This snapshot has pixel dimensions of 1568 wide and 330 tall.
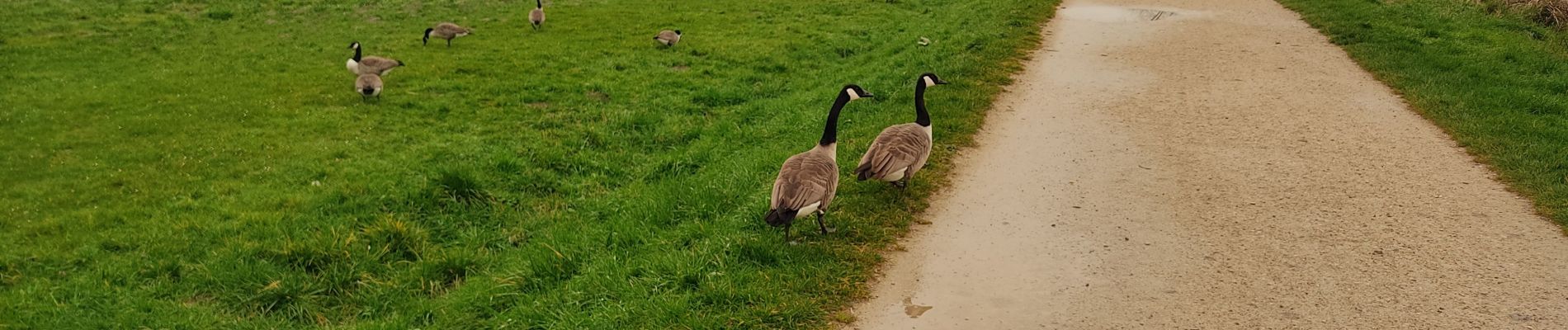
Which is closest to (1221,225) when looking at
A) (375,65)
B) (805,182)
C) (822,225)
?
(822,225)

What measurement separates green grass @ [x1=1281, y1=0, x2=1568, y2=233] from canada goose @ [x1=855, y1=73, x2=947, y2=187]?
5.21 meters

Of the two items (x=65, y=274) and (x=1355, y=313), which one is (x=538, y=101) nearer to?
(x=65, y=274)

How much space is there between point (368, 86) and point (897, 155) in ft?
31.5

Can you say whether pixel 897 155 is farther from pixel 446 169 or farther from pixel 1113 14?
Result: pixel 1113 14

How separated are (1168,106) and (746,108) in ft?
18.9

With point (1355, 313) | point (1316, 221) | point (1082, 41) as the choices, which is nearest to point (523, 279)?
point (1355, 313)

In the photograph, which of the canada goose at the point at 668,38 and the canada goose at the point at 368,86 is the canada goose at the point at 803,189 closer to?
the canada goose at the point at 368,86

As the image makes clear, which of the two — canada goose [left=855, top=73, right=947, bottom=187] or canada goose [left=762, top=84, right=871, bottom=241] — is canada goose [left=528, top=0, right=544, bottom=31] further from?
canada goose [left=762, top=84, right=871, bottom=241]

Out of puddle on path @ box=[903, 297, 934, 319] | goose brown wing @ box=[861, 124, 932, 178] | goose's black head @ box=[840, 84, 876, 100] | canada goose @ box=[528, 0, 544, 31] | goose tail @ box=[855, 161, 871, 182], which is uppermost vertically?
goose's black head @ box=[840, 84, 876, 100]

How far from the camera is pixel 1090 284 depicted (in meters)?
6.89

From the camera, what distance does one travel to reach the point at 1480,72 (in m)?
13.3

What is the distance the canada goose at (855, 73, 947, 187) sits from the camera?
321 inches

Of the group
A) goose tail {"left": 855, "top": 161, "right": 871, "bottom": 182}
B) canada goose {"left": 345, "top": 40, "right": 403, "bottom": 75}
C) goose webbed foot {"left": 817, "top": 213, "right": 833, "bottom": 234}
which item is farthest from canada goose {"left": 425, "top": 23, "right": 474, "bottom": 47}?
goose webbed foot {"left": 817, "top": 213, "right": 833, "bottom": 234}

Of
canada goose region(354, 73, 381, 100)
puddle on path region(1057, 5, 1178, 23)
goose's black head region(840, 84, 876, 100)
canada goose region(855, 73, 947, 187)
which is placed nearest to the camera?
canada goose region(855, 73, 947, 187)
